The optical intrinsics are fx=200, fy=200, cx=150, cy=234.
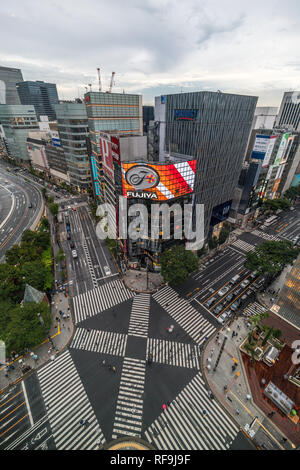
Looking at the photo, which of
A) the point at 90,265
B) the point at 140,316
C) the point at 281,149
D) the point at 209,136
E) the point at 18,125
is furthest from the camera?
the point at 18,125

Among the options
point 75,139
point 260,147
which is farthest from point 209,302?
point 75,139

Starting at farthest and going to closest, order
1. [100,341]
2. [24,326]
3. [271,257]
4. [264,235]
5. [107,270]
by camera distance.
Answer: [264,235] < [107,270] < [271,257] < [100,341] < [24,326]

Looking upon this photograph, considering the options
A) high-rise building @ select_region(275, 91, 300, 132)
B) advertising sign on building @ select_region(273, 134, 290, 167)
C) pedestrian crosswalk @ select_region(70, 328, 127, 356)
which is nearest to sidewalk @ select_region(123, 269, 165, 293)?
pedestrian crosswalk @ select_region(70, 328, 127, 356)

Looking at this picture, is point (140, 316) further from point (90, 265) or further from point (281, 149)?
point (281, 149)

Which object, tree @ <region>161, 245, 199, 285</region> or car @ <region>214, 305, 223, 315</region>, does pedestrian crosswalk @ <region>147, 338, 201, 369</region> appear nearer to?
car @ <region>214, 305, 223, 315</region>

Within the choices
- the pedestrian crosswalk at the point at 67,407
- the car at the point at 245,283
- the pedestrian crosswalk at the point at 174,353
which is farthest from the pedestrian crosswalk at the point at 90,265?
the car at the point at 245,283
